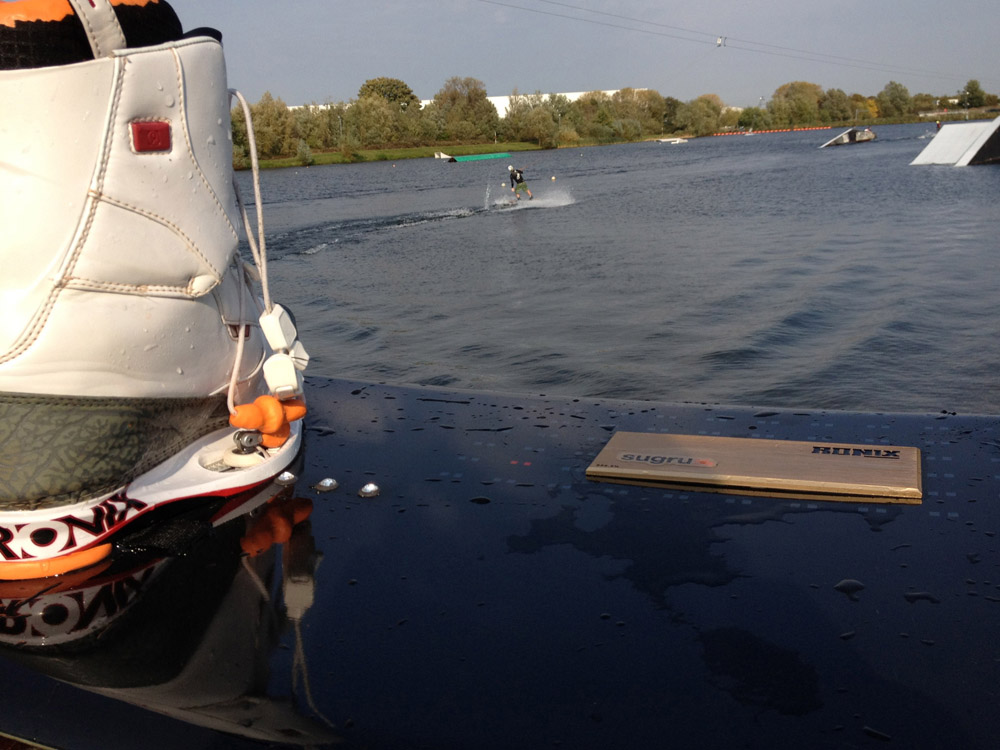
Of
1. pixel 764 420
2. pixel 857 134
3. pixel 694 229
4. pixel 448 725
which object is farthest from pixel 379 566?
pixel 857 134

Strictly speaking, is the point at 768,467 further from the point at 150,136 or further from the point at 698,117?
the point at 698,117

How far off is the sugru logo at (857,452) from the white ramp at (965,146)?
27698mm

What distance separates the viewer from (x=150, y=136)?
6.65ft

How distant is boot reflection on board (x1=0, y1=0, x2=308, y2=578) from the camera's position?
189 centimetres

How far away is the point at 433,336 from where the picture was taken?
354 inches

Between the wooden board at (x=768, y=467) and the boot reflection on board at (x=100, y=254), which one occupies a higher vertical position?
the boot reflection on board at (x=100, y=254)

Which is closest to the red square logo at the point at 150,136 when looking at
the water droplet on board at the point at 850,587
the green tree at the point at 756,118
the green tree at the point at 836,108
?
the water droplet on board at the point at 850,587

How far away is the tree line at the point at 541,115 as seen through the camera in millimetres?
79312

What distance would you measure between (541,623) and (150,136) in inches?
58.4

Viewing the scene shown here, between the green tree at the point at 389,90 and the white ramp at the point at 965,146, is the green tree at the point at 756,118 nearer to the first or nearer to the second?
the green tree at the point at 389,90

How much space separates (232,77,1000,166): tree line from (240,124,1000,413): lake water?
145 feet

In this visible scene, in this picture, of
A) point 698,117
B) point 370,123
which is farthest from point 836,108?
point 370,123

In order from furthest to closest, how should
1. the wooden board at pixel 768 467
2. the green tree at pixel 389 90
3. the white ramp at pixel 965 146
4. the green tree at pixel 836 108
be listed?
1. the green tree at pixel 836 108
2. the green tree at pixel 389 90
3. the white ramp at pixel 965 146
4. the wooden board at pixel 768 467

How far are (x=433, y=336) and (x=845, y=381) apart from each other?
167 inches
